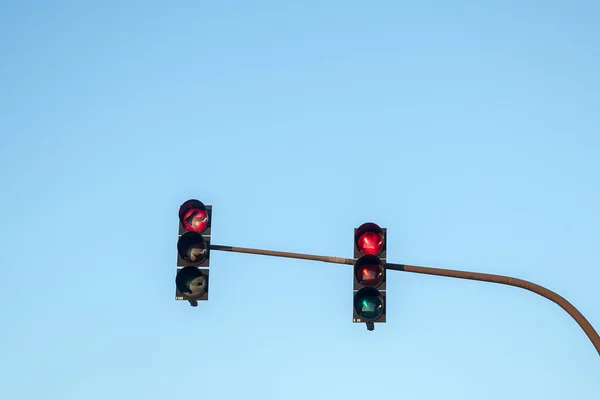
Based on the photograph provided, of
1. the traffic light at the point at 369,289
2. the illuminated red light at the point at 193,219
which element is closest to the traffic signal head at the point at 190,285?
the illuminated red light at the point at 193,219

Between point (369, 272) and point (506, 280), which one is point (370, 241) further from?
point (506, 280)

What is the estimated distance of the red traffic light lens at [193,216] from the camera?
555 inches

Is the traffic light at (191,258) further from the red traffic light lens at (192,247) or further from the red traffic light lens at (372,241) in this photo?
the red traffic light lens at (372,241)

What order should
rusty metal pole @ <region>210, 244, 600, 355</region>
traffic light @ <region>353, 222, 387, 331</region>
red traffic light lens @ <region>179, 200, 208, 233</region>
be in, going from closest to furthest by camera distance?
traffic light @ <region>353, 222, 387, 331</region>
rusty metal pole @ <region>210, 244, 600, 355</region>
red traffic light lens @ <region>179, 200, 208, 233</region>

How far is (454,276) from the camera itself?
14109 mm

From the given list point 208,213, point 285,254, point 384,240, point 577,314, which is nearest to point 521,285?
point 577,314

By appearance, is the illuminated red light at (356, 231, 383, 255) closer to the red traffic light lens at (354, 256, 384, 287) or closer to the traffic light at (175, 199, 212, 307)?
the red traffic light lens at (354, 256, 384, 287)

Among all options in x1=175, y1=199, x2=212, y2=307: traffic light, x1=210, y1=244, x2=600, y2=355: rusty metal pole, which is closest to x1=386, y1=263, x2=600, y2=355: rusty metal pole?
x1=210, y1=244, x2=600, y2=355: rusty metal pole

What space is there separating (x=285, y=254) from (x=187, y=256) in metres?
1.59

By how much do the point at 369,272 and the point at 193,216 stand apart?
2662 mm

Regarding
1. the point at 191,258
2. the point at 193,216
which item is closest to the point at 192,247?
the point at 191,258

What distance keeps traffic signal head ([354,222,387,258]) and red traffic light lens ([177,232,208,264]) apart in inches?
86.2

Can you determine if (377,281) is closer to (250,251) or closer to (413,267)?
(413,267)

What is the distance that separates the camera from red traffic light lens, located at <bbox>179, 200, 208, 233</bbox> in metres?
14.1
